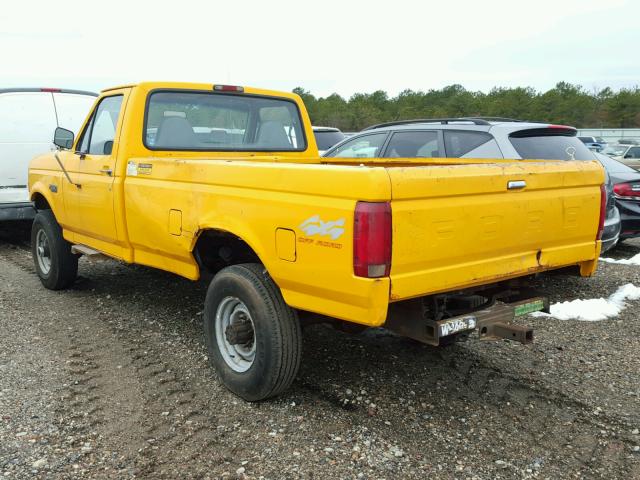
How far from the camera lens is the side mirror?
558 centimetres

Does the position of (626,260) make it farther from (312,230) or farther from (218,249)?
(312,230)

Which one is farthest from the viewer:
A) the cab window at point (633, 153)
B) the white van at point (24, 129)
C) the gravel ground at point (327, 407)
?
the cab window at point (633, 153)

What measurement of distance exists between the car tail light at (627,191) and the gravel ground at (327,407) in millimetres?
2826

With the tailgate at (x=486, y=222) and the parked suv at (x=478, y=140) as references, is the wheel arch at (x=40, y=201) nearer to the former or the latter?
the parked suv at (x=478, y=140)

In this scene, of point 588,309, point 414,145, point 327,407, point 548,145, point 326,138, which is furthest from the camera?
point 326,138

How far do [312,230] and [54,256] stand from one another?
3.98 meters

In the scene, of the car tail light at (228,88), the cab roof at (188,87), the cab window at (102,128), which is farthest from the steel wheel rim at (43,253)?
the car tail light at (228,88)

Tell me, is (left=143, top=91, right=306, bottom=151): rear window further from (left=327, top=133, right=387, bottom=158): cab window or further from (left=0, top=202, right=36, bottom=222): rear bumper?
(left=0, top=202, right=36, bottom=222): rear bumper

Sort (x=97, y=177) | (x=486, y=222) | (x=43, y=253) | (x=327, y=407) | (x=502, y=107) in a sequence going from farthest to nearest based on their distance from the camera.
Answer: (x=502, y=107) < (x=43, y=253) < (x=97, y=177) < (x=327, y=407) < (x=486, y=222)

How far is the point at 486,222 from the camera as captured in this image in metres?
3.17

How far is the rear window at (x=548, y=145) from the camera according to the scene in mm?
5895

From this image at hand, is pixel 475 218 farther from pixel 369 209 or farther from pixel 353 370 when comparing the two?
pixel 353 370

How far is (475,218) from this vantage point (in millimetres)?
3121

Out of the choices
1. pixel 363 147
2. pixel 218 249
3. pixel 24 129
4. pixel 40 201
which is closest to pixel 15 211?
pixel 24 129
